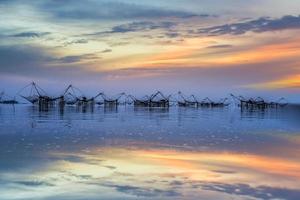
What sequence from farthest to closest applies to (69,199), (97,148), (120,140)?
(120,140), (97,148), (69,199)

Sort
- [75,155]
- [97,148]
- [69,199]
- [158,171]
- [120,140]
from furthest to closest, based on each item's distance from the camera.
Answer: [120,140], [97,148], [75,155], [158,171], [69,199]

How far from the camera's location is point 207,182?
1511 cm

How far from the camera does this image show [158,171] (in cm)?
1727

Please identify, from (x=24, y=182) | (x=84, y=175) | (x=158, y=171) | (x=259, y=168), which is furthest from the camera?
(x=259, y=168)

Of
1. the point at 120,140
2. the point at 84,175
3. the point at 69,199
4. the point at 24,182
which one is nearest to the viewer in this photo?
the point at 69,199

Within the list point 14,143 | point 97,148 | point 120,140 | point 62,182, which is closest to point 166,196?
point 62,182

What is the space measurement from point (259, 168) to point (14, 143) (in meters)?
12.4

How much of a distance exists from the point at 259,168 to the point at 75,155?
24.2 feet

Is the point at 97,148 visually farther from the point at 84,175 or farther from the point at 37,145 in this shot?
the point at 84,175

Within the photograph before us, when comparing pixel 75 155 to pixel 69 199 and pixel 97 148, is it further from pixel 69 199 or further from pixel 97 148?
pixel 69 199

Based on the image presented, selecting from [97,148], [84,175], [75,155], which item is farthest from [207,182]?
[97,148]

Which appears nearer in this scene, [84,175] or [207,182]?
[207,182]

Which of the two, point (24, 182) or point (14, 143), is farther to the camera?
point (14, 143)

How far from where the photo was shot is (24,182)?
14.7 metres
